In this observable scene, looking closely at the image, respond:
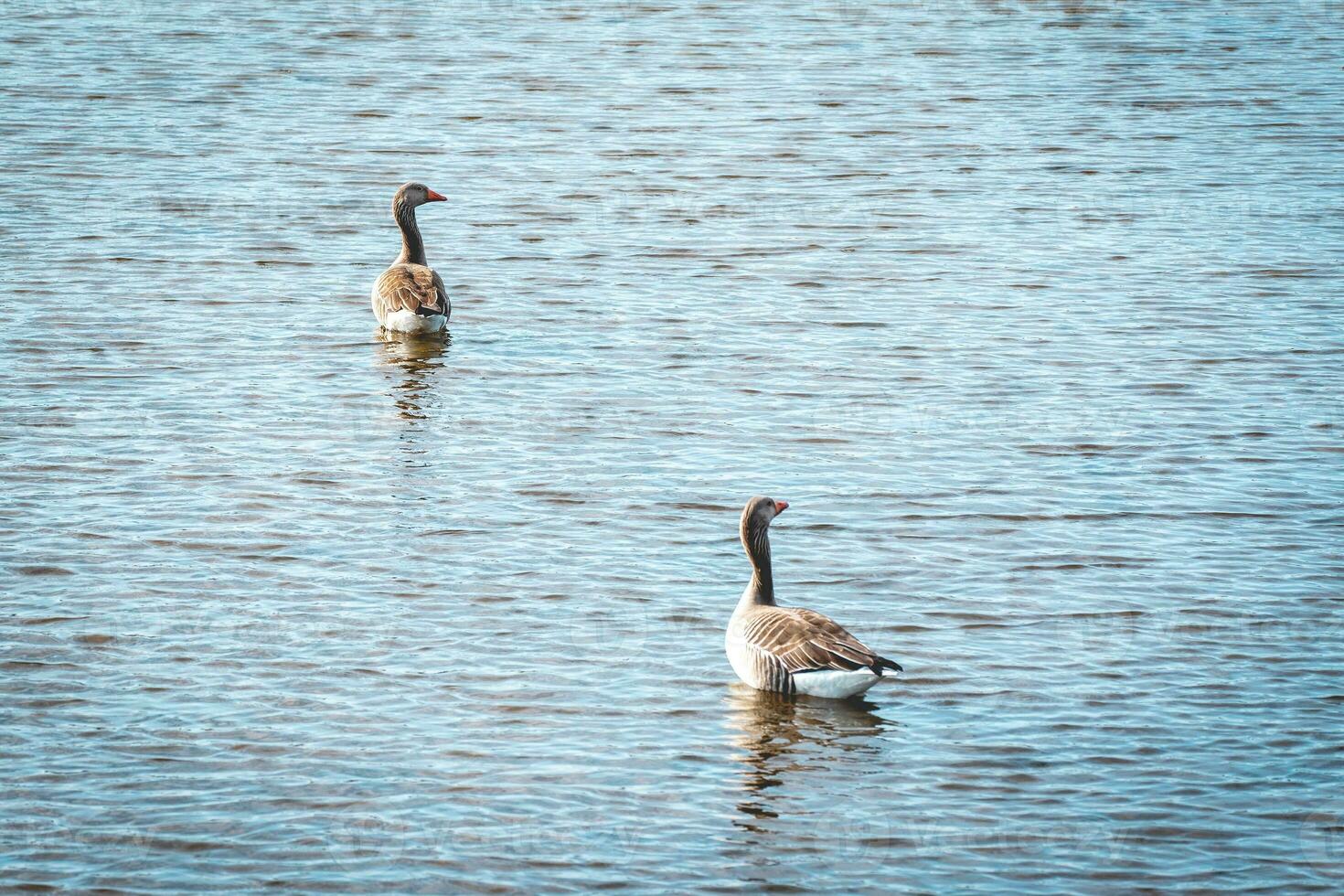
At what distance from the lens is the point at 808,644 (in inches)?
496

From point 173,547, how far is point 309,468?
7.46 ft

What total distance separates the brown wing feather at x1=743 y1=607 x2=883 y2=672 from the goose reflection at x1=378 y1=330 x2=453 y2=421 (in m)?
7.31

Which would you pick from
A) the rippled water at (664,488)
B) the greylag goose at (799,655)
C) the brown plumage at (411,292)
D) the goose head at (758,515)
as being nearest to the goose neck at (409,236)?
the brown plumage at (411,292)

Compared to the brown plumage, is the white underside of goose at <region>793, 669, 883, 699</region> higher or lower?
higher

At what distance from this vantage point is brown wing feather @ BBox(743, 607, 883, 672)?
12453mm

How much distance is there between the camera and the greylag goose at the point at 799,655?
12.4 m

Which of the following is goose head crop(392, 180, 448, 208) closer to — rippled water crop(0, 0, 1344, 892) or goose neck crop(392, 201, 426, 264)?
goose neck crop(392, 201, 426, 264)

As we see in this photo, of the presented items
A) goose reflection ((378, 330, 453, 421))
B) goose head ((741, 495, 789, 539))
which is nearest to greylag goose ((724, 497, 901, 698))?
goose head ((741, 495, 789, 539))

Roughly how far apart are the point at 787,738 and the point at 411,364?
1010 centimetres

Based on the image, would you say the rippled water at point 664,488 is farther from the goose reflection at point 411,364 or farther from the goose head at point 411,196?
the goose head at point 411,196

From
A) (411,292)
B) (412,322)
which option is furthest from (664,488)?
(411,292)

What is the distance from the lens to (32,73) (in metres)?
37.3

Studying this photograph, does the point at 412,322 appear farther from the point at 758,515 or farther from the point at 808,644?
the point at 808,644

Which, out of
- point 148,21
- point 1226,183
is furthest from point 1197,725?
point 148,21
